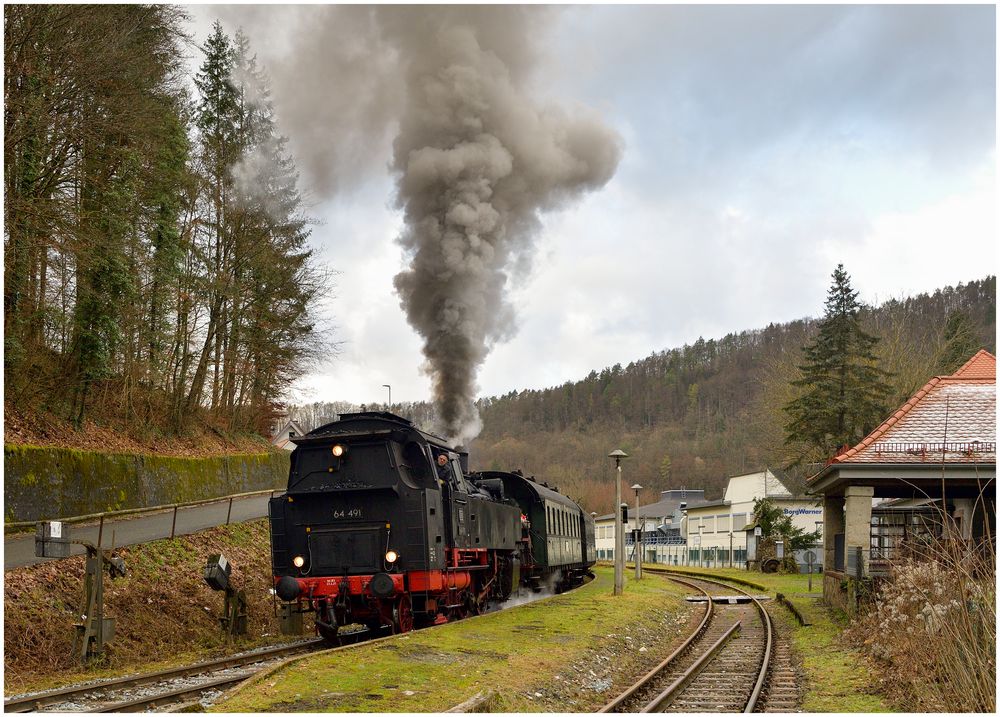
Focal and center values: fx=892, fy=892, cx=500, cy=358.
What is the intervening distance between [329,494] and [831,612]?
1224cm

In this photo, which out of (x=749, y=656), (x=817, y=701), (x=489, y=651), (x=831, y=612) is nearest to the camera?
(x=817, y=701)

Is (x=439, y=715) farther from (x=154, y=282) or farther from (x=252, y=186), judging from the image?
(x=252, y=186)

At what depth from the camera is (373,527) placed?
12.9 meters

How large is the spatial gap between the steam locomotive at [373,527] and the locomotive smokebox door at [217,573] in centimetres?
87

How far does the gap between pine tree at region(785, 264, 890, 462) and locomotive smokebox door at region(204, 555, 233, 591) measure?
94.8ft

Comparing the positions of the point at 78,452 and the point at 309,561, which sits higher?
the point at 78,452

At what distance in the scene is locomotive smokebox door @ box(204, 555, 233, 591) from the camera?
13.3m

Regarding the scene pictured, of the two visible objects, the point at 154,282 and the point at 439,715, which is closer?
the point at 439,715

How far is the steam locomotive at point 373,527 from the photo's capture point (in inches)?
499

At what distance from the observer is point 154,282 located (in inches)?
956

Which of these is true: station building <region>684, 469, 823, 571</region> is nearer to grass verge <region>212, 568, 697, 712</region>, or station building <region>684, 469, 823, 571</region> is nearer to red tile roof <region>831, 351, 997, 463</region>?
red tile roof <region>831, 351, 997, 463</region>

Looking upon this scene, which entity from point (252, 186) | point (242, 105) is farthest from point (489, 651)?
point (242, 105)

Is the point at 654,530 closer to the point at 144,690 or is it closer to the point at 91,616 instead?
the point at 91,616

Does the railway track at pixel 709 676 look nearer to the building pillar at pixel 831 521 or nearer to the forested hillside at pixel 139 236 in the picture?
the building pillar at pixel 831 521
